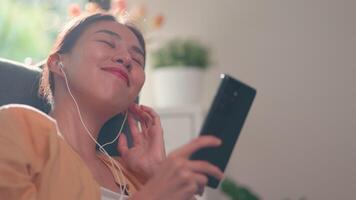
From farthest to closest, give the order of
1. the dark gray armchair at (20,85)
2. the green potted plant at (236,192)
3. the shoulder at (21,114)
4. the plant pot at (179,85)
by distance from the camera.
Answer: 1. the plant pot at (179,85)
2. the green potted plant at (236,192)
3. the dark gray armchair at (20,85)
4. the shoulder at (21,114)

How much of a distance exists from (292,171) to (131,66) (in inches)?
48.7

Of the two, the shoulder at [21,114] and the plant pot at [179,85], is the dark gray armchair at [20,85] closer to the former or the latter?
the shoulder at [21,114]

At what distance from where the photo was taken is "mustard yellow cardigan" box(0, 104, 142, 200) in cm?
74

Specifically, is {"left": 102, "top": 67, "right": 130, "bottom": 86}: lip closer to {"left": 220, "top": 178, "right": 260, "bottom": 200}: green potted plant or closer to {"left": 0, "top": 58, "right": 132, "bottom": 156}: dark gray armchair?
{"left": 0, "top": 58, "right": 132, "bottom": 156}: dark gray armchair

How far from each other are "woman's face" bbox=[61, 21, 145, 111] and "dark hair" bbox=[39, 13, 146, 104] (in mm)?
12

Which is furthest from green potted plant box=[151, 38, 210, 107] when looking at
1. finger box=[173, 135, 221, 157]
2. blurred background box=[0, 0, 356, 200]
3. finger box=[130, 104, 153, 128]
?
finger box=[173, 135, 221, 157]

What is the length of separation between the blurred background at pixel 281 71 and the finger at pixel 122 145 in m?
0.92

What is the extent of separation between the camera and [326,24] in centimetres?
208

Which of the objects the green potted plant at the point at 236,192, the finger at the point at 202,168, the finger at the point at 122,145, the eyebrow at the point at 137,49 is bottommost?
the green potted plant at the point at 236,192

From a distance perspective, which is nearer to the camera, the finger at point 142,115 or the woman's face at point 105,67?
the woman's face at point 105,67

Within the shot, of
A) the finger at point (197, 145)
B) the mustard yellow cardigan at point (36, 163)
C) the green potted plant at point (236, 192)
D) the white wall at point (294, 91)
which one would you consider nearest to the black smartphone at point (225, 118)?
the finger at point (197, 145)

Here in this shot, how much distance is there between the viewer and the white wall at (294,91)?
79.7 inches

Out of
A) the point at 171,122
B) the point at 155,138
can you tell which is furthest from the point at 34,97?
the point at 171,122

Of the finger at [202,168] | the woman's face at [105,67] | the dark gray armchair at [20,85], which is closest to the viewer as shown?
the finger at [202,168]
